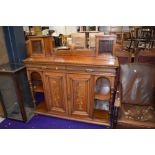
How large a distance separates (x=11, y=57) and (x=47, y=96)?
780mm

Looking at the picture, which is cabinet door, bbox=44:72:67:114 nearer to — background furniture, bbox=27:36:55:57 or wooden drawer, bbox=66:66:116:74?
wooden drawer, bbox=66:66:116:74

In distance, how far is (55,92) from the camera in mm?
2094

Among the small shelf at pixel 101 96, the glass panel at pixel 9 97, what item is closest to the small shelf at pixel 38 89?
the glass panel at pixel 9 97

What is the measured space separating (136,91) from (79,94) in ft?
2.43

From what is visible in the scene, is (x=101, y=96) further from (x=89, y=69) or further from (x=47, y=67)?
(x=47, y=67)

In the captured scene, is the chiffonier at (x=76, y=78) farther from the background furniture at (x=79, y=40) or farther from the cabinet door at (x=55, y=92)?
the background furniture at (x=79, y=40)

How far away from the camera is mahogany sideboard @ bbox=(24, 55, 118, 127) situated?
5.89 ft

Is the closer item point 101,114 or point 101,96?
point 101,96

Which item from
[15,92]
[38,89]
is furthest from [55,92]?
[15,92]

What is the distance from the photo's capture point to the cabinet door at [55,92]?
6.47 ft

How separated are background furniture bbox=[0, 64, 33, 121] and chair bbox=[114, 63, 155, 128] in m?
1.30

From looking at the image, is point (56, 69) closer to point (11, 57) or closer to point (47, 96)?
point (47, 96)

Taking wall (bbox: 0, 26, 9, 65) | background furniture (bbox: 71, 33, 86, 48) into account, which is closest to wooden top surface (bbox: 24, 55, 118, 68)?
wall (bbox: 0, 26, 9, 65)
